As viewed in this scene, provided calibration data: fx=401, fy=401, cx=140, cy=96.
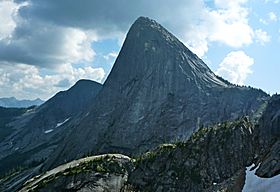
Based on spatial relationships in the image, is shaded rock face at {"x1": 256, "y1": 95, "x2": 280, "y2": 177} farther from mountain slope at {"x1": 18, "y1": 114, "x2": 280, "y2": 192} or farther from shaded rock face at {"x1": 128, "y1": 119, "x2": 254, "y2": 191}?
shaded rock face at {"x1": 128, "y1": 119, "x2": 254, "y2": 191}

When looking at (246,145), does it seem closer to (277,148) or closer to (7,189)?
(277,148)

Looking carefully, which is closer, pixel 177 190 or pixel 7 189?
pixel 177 190

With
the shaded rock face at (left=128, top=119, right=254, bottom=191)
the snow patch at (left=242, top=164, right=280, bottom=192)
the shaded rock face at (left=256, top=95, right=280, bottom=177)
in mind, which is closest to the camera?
the snow patch at (left=242, top=164, right=280, bottom=192)

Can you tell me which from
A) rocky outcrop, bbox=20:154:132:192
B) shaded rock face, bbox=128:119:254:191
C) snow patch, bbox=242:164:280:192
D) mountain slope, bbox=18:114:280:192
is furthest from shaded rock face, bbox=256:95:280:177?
rocky outcrop, bbox=20:154:132:192

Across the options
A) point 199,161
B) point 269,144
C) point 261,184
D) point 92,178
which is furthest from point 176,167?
point 261,184

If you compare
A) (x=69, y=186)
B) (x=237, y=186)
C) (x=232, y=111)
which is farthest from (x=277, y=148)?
(x=232, y=111)

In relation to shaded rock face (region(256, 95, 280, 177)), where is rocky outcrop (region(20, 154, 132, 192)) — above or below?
below

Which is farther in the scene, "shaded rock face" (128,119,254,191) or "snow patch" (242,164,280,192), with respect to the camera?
"shaded rock face" (128,119,254,191)

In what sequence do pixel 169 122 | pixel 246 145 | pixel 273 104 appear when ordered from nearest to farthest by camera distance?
pixel 246 145 < pixel 273 104 < pixel 169 122

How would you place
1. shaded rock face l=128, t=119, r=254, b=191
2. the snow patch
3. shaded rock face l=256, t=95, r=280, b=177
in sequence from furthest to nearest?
shaded rock face l=128, t=119, r=254, b=191 < shaded rock face l=256, t=95, r=280, b=177 < the snow patch
